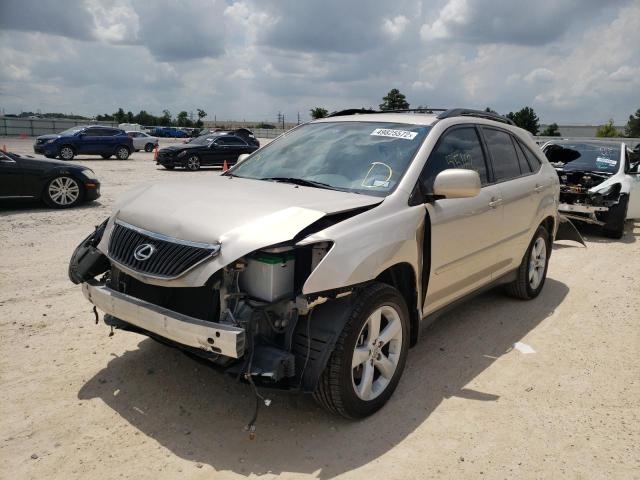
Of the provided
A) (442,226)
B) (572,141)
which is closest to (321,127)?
(442,226)

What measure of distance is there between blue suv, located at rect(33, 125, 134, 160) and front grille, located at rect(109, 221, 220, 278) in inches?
908

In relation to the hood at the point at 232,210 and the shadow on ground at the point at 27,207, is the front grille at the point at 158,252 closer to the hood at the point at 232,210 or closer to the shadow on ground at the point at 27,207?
the hood at the point at 232,210

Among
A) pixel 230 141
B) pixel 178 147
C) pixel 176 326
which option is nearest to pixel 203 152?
pixel 178 147

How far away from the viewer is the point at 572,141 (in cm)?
1156

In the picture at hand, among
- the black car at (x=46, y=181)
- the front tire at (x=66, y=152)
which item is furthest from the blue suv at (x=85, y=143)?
the black car at (x=46, y=181)

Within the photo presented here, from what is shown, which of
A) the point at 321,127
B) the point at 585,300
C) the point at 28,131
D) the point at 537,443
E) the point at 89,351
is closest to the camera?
the point at 537,443

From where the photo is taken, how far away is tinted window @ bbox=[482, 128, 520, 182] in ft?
15.9

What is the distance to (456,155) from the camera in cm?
428

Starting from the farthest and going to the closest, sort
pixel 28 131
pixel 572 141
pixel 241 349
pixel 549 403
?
1. pixel 28 131
2. pixel 572 141
3. pixel 549 403
4. pixel 241 349

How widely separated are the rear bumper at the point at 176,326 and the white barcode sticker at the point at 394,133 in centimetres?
210

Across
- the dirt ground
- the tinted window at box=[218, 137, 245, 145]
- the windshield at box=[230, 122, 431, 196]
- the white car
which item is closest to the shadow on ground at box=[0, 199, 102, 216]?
the dirt ground

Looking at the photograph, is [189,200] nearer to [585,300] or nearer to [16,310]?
[16,310]

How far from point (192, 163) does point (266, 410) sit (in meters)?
19.2

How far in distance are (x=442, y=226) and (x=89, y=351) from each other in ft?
9.44
